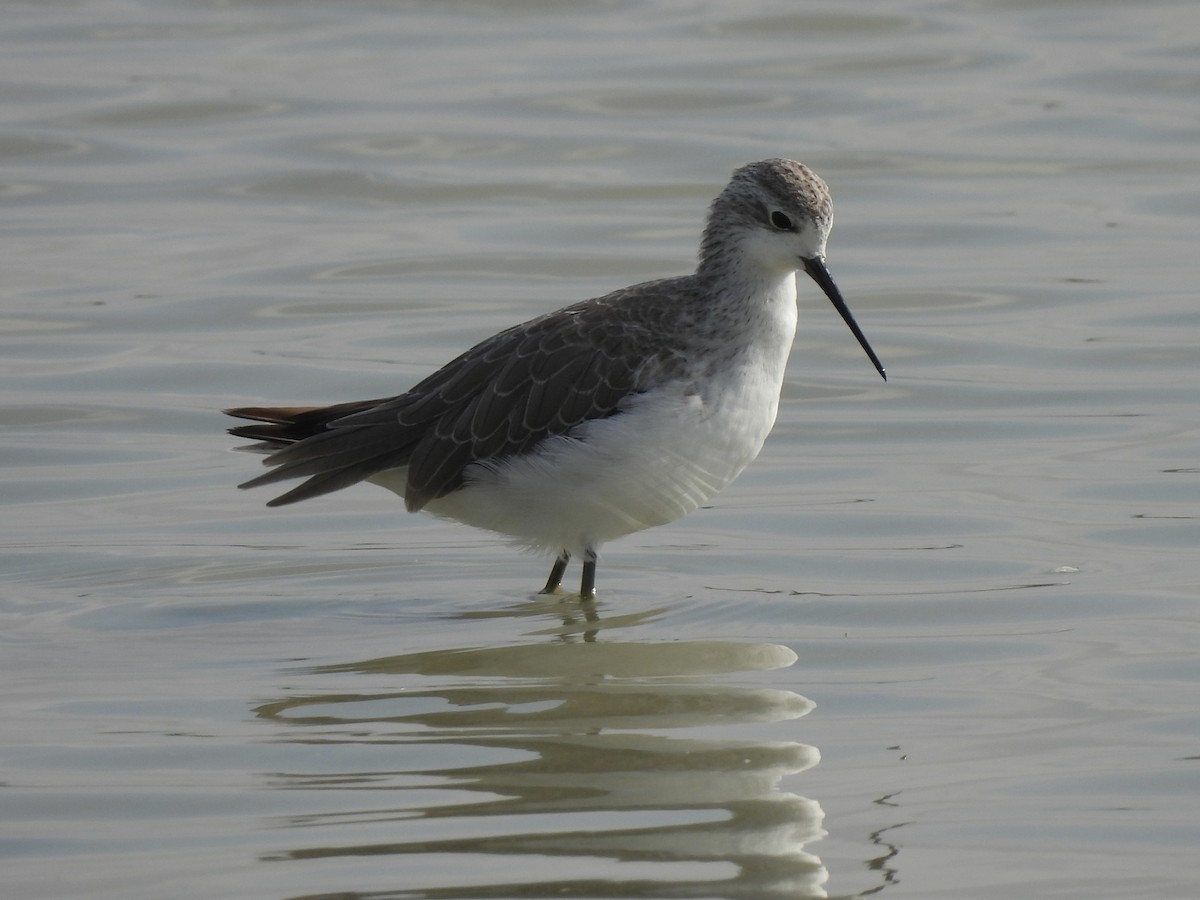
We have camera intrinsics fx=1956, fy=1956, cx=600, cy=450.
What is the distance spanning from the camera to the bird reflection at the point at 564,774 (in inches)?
195

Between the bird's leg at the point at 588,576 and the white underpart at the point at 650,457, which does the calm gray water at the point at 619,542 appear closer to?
the bird's leg at the point at 588,576

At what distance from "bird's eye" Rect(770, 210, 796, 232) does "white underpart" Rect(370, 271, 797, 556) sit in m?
0.19

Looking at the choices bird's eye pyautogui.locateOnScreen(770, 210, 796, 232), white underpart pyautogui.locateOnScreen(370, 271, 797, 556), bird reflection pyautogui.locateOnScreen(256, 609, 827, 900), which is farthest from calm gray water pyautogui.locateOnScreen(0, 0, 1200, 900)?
bird's eye pyautogui.locateOnScreen(770, 210, 796, 232)

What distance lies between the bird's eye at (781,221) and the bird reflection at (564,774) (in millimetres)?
1710

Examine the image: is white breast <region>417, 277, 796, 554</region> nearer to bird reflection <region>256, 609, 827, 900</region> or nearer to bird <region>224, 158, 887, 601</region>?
bird <region>224, 158, 887, 601</region>

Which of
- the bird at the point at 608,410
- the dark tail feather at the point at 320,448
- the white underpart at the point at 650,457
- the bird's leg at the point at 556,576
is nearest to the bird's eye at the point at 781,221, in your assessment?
the bird at the point at 608,410

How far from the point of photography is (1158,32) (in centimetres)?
1900

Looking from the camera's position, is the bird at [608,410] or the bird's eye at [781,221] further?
the bird's eye at [781,221]

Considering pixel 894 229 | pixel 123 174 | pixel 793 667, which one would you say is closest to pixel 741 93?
pixel 894 229

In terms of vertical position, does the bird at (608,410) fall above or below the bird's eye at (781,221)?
below

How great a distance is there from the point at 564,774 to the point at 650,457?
1815mm

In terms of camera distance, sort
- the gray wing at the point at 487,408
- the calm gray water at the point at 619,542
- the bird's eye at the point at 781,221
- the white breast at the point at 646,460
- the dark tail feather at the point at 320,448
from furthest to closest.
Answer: the dark tail feather at the point at 320,448 → the bird's eye at the point at 781,221 → the gray wing at the point at 487,408 → the white breast at the point at 646,460 → the calm gray water at the point at 619,542

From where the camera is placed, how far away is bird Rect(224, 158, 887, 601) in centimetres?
727

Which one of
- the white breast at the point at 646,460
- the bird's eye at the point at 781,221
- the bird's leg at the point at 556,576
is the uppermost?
the bird's eye at the point at 781,221
